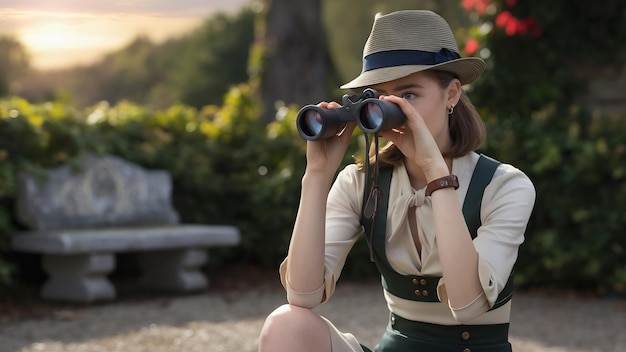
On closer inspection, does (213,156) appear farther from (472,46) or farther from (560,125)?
(560,125)

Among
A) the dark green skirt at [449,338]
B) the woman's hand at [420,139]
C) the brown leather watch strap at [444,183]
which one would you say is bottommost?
the dark green skirt at [449,338]

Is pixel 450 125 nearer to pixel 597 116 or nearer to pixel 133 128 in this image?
pixel 597 116

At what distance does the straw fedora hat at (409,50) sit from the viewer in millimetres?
2625

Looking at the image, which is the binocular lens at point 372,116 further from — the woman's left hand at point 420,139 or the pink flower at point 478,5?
the pink flower at point 478,5

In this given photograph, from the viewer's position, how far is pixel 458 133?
2.78 metres

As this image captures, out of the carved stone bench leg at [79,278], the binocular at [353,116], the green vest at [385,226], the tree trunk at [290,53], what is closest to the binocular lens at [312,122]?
the binocular at [353,116]

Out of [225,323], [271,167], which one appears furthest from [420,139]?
[271,167]

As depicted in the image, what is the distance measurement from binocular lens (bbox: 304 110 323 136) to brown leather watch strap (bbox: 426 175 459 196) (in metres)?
0.32

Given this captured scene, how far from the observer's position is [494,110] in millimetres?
7094

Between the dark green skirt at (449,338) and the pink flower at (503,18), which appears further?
the pink flower at (503,18)

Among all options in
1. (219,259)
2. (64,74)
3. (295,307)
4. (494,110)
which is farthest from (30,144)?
(64,74)

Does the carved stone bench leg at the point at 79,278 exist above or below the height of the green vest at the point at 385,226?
below

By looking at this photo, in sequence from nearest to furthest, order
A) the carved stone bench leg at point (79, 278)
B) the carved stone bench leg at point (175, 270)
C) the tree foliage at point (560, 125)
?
the carved stone bench leg at point (79, 278)
the tree foliage at point (560, 125)
the carved stone bench leg at point (175, 270)

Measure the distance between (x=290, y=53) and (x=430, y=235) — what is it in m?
7.27
